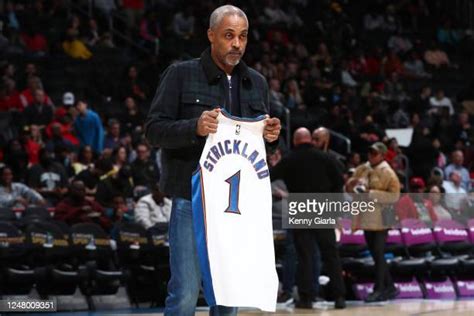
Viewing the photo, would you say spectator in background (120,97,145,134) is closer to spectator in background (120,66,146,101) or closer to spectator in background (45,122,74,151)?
spectator in background (120,66,146,101)

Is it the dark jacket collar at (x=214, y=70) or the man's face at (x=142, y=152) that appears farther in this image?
the man's face at (x=142, y=152)

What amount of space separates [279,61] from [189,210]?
52.7ft

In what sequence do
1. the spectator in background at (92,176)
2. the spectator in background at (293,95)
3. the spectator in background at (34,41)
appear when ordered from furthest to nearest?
1. the spectator in background at (293,95)
2. the spectator in background at (34,41)
3. the spectator in background at (92,176)

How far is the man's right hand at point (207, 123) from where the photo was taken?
549 centimetres

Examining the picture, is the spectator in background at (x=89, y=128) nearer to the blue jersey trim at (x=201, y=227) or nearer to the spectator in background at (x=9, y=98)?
the spectator in background at (x=9, y=98)

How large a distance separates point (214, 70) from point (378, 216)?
25.4ft

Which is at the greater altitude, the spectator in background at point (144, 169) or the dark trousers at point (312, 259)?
the spectator in background at point (144, 169)

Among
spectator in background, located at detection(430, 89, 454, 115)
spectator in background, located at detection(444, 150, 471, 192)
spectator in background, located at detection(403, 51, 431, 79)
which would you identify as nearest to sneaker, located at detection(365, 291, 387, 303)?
spectator in background, located at detection(444, 150, 471, 192)

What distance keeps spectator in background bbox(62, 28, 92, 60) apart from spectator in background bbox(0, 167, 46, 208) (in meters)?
5.53

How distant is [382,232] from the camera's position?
13.2 m

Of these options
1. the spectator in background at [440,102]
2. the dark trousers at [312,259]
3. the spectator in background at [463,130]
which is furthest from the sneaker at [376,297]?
the spectator in background at [440,102]

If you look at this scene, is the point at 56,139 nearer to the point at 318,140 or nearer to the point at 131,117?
the point at 131,117

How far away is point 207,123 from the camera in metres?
5.49

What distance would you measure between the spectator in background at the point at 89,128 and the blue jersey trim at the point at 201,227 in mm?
11209
